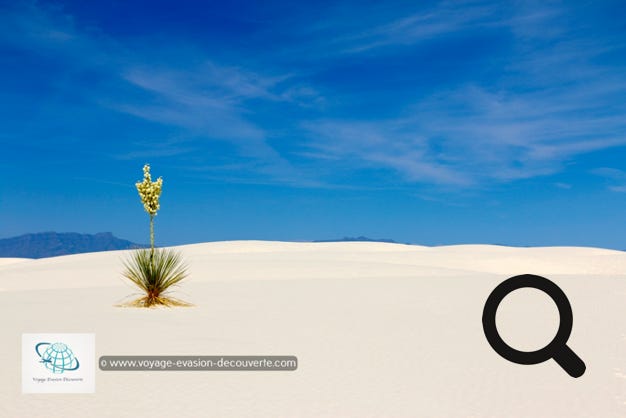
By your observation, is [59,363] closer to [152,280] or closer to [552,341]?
[552,341]

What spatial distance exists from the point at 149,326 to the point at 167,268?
4.02m

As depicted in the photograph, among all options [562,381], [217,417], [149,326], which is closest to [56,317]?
[149,326]

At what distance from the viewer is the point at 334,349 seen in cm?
944

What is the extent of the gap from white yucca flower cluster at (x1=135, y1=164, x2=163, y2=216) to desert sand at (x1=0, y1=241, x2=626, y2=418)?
8.15 ft

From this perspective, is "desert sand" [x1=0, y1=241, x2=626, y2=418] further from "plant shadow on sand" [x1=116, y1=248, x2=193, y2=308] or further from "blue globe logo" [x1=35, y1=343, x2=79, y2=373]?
"plant shadow on sand" [x1=116, y1=248, x2=193, y2=308]

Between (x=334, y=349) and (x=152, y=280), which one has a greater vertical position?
(x=152, y=280)

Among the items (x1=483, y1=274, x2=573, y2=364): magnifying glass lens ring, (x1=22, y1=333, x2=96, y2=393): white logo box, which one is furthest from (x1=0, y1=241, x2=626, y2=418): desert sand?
(x1=483, y1=274, x2=573, y2=364): magnifying glass lens ring

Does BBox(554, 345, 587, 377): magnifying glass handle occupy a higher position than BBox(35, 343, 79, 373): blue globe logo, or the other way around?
BBox(35, 343, 79, 373): blue globe logo

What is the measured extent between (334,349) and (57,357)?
4010 mm

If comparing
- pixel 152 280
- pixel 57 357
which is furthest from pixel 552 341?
pixel 152 280

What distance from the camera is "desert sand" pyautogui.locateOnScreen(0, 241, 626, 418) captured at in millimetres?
6480

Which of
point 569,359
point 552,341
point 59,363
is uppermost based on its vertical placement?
point 59,363

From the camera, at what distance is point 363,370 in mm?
8078

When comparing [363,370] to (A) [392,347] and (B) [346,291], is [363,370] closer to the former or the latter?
(A) [392,347]
